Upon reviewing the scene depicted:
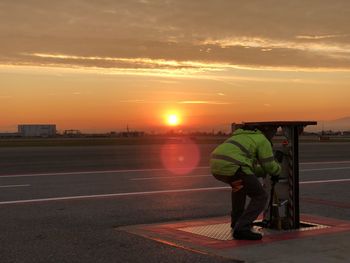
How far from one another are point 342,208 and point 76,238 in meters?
5.37

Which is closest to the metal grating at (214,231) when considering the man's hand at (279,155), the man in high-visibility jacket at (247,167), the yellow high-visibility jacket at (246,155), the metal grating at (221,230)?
the metal grating at (221,230)

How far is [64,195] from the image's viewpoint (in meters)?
12.1

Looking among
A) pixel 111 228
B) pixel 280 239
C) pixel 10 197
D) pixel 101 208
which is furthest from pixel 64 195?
pixel 280 239

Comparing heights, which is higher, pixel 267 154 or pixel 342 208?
pixel 267 154

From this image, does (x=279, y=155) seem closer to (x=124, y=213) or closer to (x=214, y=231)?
(x=214, y=231)

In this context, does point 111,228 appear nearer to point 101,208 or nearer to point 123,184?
point 101,208

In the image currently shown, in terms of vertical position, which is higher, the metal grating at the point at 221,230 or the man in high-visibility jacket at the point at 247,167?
the man in high-visibility jacket at the point at 247,167

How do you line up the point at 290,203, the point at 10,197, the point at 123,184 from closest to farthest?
1. the point at 290,203
2. the point at 10,197
3. the point at 123,184

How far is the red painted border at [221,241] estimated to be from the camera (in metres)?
6.89

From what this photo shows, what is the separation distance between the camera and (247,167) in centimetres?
708

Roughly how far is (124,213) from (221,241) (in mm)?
2936

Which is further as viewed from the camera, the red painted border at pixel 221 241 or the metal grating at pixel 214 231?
the metal grating at pixel 214 231

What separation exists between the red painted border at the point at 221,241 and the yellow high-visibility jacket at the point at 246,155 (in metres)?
0.90

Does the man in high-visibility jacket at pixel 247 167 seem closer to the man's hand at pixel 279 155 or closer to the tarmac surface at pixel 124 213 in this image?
the tarmac surface at pixel 124 213
